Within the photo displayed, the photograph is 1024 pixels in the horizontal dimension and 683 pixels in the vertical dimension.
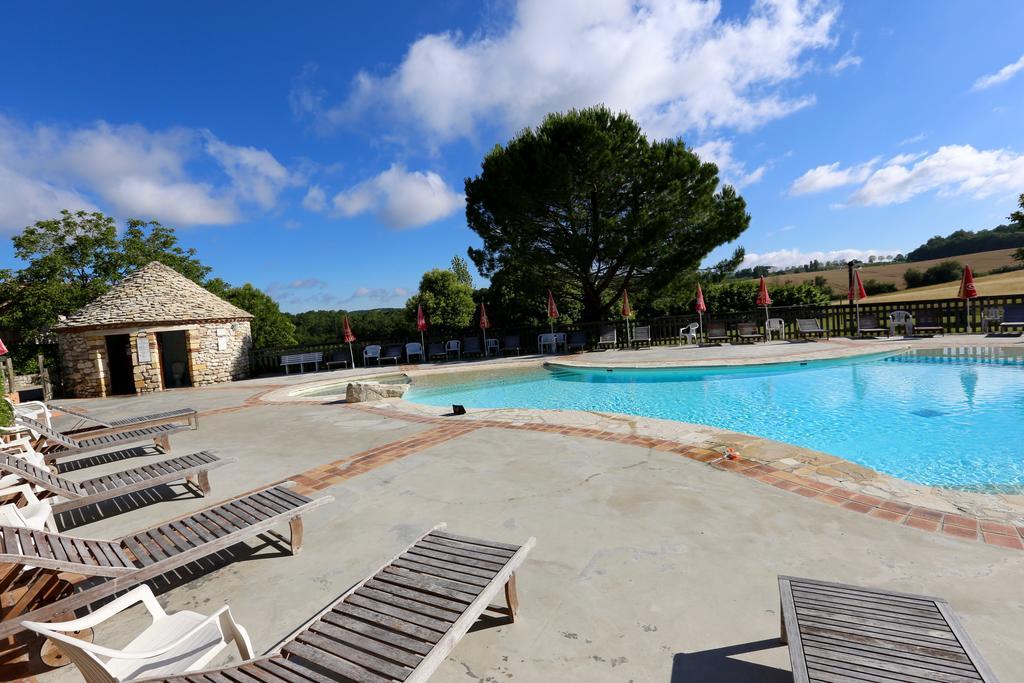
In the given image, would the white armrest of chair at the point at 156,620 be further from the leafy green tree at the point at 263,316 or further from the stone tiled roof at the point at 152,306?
the leafy green tree at the point at 263,316

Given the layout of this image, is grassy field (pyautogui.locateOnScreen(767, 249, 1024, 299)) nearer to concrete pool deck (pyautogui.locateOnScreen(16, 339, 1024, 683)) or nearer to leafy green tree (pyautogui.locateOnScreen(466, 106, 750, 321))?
leafy green tree (pyautogui.locateOnScreen(466, 106, 750, 321))

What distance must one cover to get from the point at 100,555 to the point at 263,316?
3840 centimetres

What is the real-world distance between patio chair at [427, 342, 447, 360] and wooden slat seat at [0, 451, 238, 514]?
51.5 ft

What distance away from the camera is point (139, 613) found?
2.89 m

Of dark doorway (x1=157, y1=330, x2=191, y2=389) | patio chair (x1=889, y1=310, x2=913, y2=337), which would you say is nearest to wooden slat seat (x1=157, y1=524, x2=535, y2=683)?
patio chair (x1=889, y1=310, x2=913, y2=337)

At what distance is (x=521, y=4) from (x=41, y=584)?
1176 cm

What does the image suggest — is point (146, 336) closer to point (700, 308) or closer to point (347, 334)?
point (347, 334)

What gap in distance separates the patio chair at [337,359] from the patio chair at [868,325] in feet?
66.8

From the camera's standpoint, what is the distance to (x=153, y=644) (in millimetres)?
2172

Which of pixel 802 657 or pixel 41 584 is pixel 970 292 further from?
pixel 41 584

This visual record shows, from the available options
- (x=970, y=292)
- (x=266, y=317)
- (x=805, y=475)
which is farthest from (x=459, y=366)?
(x=266, y=317)

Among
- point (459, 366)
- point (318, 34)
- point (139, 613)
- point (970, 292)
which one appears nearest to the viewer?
point (139, 613)

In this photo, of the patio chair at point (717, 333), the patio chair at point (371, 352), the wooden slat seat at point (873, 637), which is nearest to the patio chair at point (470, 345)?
the patio chair at point (371, 352)

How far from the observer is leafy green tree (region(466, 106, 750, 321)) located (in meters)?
19.3
